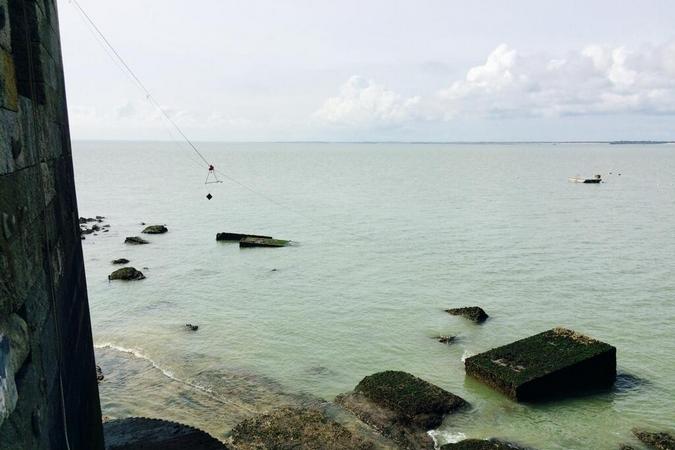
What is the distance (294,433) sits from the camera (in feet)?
39.3

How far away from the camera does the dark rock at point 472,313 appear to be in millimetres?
20266

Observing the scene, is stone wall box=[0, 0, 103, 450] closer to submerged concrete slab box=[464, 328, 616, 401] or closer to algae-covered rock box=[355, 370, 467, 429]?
algae-covered rock box=[355, 370, 467, 429]

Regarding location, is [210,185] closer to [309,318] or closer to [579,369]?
[309,318]

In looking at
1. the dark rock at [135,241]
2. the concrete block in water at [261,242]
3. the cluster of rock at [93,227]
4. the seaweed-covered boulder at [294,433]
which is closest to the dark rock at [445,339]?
the seaweed-covered boulder at [294,433]

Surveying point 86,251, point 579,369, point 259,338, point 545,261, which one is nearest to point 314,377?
point 259,338

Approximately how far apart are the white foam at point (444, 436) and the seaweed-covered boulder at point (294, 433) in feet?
4.94

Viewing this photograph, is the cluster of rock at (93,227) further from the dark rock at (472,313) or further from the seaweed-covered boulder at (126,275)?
the dark rock at (472,313)

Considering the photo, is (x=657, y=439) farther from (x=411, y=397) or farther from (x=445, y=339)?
(x=445, y=339)

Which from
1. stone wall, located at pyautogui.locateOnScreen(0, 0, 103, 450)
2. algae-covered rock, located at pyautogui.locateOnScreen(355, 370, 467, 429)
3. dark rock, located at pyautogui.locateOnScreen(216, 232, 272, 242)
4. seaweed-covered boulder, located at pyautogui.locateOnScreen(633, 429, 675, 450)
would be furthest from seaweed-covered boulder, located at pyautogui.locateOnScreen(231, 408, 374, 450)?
dark rock, located at pyautogui.locateOnScreen(216, 232, 272, 242)

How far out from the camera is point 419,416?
12.8 m

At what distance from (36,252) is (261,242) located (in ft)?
98.3

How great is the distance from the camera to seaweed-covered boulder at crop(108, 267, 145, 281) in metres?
26.3

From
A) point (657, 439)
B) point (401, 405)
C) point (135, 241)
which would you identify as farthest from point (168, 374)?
point (135, 241)

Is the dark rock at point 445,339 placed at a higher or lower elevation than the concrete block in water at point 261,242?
lower
